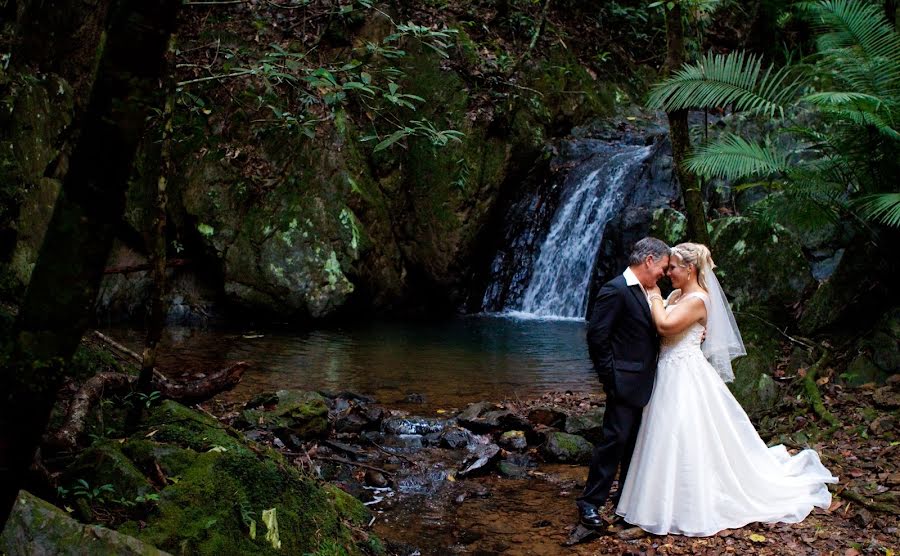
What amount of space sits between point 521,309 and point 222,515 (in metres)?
11.7

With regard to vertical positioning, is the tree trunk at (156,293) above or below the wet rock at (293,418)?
above

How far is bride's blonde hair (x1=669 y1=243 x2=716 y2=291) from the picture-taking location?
483cm

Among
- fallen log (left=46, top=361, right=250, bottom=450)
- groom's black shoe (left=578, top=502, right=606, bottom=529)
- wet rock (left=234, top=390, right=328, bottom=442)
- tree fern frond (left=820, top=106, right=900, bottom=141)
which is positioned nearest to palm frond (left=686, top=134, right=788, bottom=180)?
tree fern frond (left=820, top=106, right=900, bottom=141)

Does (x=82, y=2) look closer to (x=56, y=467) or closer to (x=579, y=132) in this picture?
(x=56, y=467)

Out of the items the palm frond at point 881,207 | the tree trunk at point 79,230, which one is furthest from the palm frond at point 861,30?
the tree trunk at point 79,230

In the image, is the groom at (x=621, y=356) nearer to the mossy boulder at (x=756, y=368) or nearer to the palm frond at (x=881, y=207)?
the palm frond at (x=881, y=207)

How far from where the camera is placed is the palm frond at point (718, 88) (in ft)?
19.7

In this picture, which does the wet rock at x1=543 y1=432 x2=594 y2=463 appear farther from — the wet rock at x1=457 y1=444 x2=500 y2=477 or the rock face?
the rock face

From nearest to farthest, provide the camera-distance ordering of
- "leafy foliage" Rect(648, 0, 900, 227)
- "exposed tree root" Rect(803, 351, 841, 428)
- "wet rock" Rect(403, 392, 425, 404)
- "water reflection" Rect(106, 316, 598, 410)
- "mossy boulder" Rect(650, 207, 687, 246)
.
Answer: "exposed tree root" Rect(803, 351, 841, 428), "leafy foliage" Rect(648, 0, 900, 227), "wet rock" Rect(403, 392, 425, 404), "water reflection" Rect(106, 316, 598, 410), "mossy boulder" Rect(650, 207, 687, 246)

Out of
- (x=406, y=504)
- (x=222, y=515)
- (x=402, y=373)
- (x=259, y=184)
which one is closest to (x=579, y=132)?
(x=259, y=184)

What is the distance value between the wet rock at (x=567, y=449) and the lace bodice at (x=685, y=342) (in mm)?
1640

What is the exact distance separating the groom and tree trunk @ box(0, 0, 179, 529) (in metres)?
3.43

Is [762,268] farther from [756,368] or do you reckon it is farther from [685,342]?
[685,342]

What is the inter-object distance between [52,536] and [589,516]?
127 inches
